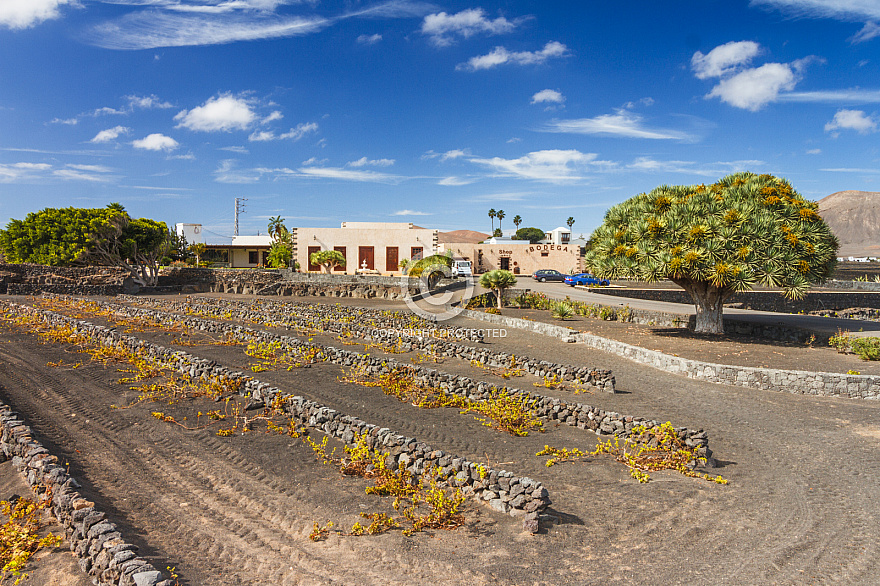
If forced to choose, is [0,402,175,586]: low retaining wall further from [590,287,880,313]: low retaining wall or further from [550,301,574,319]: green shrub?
[590,287,880,313]: low retaining wall

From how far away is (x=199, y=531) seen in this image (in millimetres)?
5672

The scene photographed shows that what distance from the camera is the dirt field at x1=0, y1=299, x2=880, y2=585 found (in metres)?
5.06

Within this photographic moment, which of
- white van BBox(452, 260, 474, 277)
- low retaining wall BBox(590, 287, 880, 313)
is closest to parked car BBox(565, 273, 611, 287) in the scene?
white van BBox(452, 260, 474, 277)

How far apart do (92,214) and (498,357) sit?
41154mm

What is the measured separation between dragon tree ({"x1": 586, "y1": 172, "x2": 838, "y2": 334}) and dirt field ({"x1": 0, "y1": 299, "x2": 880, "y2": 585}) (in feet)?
22.8

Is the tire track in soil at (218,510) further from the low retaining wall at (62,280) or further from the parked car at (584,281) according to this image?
the parked car at (584,281)

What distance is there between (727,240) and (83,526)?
60.3ft

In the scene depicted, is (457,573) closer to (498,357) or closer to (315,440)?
(315,440)

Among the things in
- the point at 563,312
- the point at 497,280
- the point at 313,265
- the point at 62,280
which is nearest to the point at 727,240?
the point at 563,312

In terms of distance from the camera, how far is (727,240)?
56.9 ft

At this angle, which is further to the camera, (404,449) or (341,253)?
(341,253)

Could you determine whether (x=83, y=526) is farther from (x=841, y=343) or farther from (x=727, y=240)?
(x=841, y=343)

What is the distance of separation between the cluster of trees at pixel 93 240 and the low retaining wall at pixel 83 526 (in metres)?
36.7

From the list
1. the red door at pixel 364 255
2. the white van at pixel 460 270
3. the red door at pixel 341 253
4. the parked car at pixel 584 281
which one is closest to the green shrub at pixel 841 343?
the parked car at pixel 584 281
